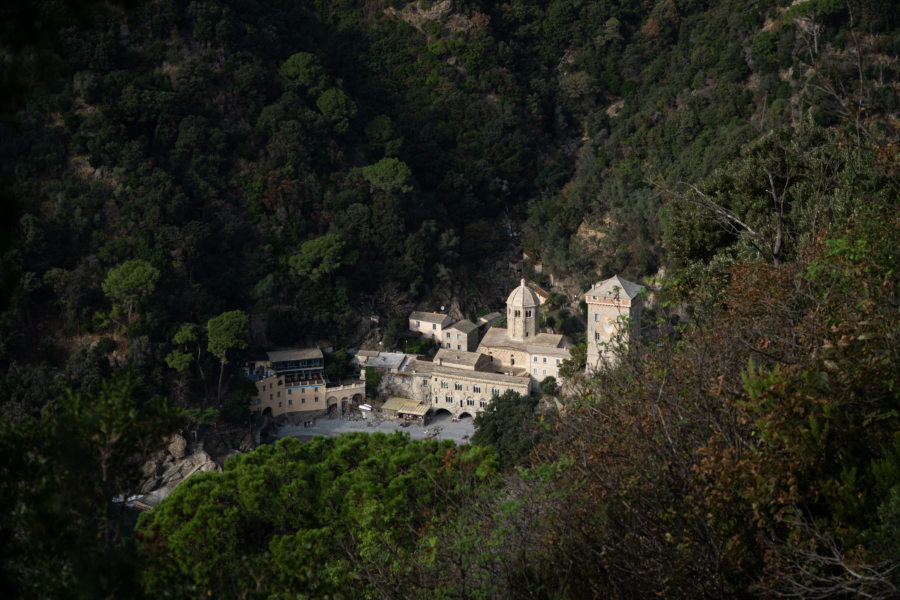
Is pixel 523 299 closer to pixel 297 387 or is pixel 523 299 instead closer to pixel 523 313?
pixel 523 313

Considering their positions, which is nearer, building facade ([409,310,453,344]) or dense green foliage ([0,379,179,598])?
dense green foliage ([0,379,179,598])

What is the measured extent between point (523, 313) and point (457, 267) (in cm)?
946

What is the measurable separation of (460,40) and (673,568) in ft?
143

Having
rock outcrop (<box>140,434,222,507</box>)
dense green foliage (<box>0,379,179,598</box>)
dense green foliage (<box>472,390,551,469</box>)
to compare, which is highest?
dense green foliage (<box>0,379,179,598</box>)

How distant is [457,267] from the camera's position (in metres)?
39.2

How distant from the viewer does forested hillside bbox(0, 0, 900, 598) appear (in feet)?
17.2

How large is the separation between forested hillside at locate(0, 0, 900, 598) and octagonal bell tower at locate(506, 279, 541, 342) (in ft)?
15.2

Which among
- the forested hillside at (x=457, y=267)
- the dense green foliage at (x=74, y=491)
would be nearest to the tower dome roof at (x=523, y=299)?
the forested hillside at (x=457, y=267)

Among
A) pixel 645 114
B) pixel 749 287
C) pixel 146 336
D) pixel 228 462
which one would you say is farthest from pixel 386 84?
pixel 749 287

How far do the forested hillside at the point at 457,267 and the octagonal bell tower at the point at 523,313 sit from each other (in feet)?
15.2

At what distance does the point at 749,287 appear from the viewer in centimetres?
748

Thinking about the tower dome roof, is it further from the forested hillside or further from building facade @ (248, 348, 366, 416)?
building facade @ (248, 348, 366, 416)

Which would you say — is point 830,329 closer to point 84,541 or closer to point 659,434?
point 659,434

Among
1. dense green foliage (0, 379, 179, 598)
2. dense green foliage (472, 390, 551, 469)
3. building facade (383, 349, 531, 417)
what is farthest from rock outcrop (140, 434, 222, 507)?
dense green foliage (0, 379, 179, 598)
